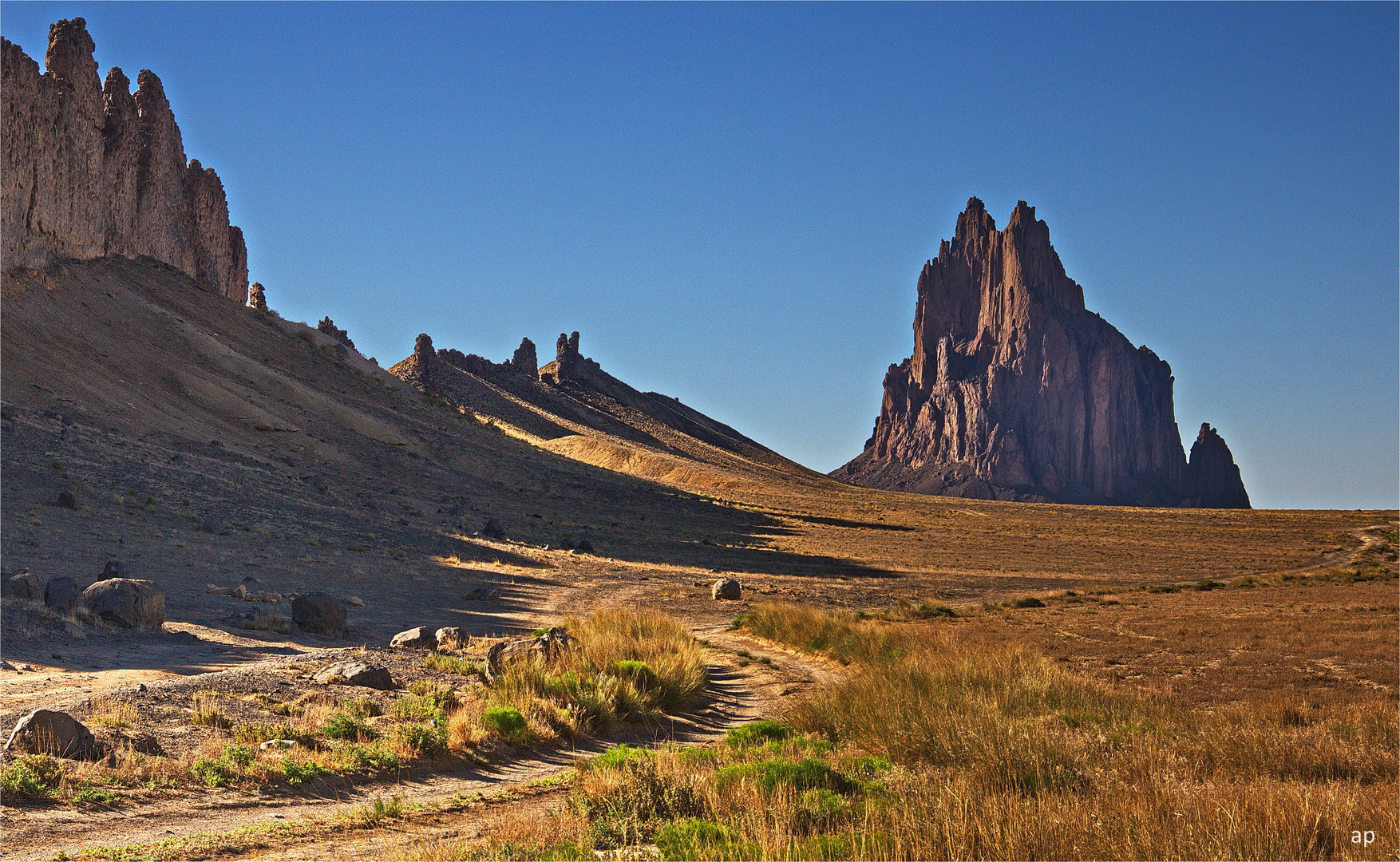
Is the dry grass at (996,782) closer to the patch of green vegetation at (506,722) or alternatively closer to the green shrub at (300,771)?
the patch of green vegetation at (506,722)

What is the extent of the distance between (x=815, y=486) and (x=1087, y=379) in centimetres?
9622

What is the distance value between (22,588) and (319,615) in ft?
17.2

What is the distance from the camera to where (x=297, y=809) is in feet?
29.3

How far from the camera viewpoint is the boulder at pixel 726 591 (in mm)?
34156

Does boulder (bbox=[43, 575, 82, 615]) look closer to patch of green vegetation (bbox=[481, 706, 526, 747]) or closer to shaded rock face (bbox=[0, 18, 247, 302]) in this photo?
patch of green vegetation (bbox=[481, 706, 526, 747])

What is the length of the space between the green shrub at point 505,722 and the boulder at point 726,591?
855 inches

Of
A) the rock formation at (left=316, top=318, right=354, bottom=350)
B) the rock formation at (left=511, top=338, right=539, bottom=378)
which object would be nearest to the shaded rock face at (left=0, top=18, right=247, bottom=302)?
the rock formation at (left=316, top=318, right=354, bottom=350)

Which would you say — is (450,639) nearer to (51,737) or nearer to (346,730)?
(346,730)

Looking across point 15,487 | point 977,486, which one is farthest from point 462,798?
point 977,486

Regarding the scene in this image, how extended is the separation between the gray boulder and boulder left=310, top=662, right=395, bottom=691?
13.8ft

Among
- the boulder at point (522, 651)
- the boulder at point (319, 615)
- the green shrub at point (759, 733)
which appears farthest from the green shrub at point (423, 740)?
the boulder at point (319, 615)

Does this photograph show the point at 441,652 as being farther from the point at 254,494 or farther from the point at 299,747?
the point at 254,494

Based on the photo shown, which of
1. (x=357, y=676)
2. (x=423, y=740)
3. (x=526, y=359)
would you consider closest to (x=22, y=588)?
(x=357, y=676)

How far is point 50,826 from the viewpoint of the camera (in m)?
7.56
